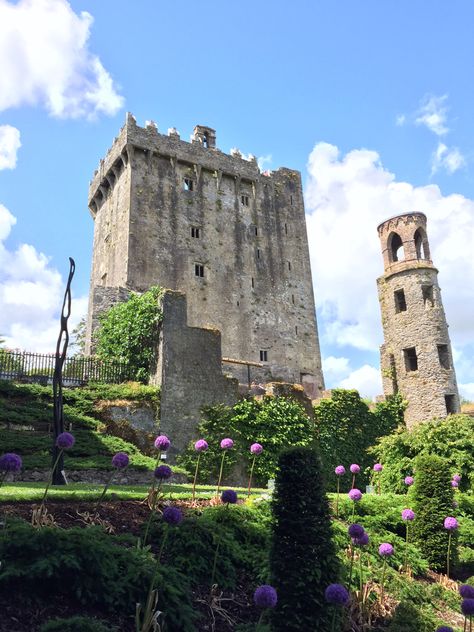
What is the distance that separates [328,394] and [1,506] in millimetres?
20136

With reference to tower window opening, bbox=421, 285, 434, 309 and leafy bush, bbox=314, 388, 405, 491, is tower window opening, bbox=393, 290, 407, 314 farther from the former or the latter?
leafy bush, bbox=314, 388, 405, 491

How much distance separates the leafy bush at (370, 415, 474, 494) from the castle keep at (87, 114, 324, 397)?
11.8 m

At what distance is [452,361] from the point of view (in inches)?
1159

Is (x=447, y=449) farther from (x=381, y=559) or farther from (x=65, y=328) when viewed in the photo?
(x=65, y=328)

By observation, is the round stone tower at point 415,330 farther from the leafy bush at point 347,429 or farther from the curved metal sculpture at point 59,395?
the curved metal sculpture at point 59,395

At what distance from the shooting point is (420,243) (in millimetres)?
32844

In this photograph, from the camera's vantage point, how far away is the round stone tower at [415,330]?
94.4 ft

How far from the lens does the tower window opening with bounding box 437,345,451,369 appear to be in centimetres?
2922

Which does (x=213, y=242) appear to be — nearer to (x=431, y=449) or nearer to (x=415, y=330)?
(x=415, y=330)

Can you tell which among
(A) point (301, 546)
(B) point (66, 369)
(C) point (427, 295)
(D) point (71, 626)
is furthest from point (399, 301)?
(D) point (71, 626)

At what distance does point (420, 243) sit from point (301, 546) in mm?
28248

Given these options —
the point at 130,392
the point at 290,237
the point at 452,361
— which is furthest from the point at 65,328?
the point at 290,237

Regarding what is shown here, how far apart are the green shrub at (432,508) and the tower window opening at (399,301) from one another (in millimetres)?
18930

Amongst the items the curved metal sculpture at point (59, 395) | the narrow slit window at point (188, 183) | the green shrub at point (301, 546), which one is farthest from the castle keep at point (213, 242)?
the green shrub at point (301, 546)
